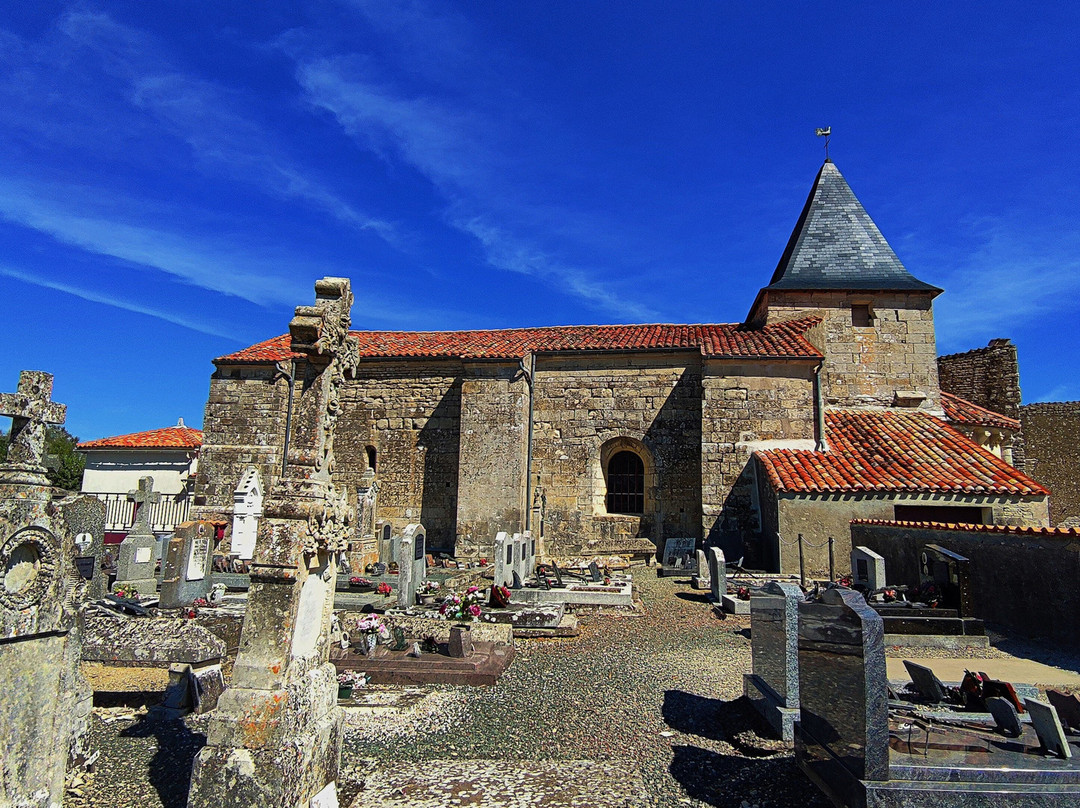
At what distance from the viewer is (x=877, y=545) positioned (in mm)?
11664

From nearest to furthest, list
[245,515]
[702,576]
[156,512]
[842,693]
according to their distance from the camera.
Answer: [842,693] < [702,576] < [245,515] < [156,512]

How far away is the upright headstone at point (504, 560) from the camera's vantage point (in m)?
11.1

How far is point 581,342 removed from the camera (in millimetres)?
17672

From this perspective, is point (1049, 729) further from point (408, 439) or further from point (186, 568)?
point (408, 439)

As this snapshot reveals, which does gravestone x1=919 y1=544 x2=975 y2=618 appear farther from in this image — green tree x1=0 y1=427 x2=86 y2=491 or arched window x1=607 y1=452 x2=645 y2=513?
green tree x1=0 y1=427 x2=86 y2=491

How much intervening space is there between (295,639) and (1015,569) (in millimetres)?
10067

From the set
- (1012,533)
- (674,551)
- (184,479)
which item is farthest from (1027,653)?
(184,479)

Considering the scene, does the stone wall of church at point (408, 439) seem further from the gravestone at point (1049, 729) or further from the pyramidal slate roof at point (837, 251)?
the gravestone at point (1049, 729)

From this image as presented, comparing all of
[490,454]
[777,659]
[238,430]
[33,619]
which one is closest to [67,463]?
[238,430]

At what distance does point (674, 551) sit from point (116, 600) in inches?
431

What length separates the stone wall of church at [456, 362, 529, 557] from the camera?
51.0 ft

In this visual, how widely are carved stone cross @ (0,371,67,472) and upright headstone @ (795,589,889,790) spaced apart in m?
4.81

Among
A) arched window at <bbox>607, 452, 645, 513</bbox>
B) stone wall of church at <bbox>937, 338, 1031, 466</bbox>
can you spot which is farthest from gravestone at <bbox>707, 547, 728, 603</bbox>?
stone wall of church at <bbox>937, 338, 1031, 466</bbox>

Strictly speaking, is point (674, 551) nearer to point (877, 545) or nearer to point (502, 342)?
point (877, 545)
